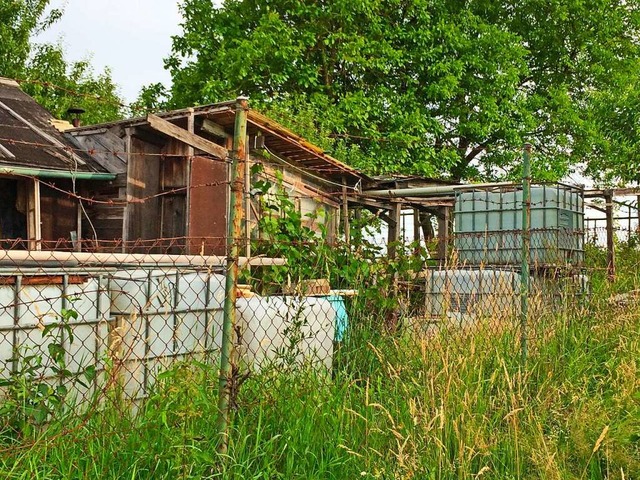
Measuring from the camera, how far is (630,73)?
1942cm

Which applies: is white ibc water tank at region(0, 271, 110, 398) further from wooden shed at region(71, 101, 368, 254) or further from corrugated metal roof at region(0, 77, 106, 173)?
corrugated metal roof at region(0, 77, 106, 173)

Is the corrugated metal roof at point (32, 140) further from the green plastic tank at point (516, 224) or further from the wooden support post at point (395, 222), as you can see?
the green plastic tank at point (516, 224)

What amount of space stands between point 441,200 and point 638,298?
7.28 m

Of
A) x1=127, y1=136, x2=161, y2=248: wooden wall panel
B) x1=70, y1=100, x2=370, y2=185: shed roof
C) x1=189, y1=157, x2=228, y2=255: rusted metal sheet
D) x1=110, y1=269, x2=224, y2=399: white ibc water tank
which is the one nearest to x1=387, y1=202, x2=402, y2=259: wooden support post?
x1=70, y1=100, x2=370, y2=185: shed roof

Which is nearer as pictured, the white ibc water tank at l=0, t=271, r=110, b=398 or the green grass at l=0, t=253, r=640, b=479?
the green grass at l=0, t=253, r=640, b=479

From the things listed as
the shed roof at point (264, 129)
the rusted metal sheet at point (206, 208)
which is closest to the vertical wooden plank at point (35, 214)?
the shed roof at point (264, 129)

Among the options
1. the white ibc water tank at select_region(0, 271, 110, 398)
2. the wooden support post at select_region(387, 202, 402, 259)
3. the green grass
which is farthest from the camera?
the wooden support post at select_region(387, 202, 402, 259)

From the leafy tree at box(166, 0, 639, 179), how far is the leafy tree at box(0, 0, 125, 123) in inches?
194

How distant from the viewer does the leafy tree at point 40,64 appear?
20656mm

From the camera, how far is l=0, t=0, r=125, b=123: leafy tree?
2066 centimetres

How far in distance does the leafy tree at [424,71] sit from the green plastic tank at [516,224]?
576cm

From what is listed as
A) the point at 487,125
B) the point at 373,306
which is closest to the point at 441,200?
the point at 487,125

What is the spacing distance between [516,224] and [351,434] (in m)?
7.44

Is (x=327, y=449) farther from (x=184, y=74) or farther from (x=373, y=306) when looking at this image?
(x=184, y=74)
